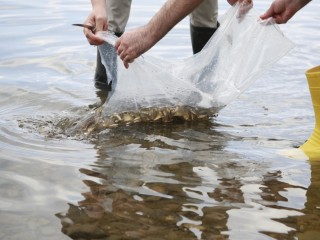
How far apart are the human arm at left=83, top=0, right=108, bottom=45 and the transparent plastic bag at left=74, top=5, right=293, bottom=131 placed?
6 centimetres

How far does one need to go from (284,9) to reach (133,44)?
0.85 meters

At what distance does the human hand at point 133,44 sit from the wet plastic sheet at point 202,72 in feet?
0.79

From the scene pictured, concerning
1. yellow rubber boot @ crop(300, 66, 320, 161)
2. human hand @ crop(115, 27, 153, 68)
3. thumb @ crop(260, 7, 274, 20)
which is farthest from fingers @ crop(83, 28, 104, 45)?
yellow rubber boot @ crop(300, 66, 320, 161)

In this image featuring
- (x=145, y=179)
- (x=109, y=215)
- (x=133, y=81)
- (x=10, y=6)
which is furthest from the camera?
(x=10, y=6)

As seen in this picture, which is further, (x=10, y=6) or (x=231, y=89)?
(x=10, y=6)

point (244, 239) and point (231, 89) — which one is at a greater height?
point (231, 89)

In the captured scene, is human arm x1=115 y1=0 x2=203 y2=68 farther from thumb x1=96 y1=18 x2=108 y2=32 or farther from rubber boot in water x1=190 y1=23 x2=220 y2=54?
rubber boot in water x1=190 y1=23 x2=220 y2=54

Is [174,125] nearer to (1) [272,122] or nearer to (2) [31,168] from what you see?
(1) [272,122]

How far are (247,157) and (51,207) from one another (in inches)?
43.4

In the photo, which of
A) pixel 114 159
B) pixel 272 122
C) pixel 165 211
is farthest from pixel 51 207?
pixel 272 122

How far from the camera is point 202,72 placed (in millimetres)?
3826

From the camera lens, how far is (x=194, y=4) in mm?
3137

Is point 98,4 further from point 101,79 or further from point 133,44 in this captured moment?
point 101,79

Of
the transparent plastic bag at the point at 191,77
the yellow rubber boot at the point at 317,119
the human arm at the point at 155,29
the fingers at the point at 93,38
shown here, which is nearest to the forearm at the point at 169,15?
the human arm at the point at 155,29
